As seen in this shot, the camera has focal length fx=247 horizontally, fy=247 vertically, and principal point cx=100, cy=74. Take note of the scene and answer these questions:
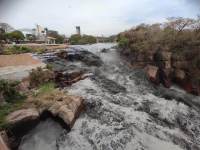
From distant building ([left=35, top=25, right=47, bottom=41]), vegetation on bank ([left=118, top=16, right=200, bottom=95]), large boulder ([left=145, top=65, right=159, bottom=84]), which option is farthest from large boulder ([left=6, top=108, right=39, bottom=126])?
distant building ([left=35, top=25, right=47, bottom=41])

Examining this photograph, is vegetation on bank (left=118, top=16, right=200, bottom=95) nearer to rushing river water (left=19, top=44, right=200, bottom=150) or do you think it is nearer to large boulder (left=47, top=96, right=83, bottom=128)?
rushing river water (left=19, top=44, right=200, bottom=150)

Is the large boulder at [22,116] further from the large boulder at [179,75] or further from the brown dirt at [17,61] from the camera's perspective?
the large boulder at [179,75]

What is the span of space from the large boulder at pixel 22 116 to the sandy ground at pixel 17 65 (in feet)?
12.3

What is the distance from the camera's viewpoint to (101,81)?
42.3 feet

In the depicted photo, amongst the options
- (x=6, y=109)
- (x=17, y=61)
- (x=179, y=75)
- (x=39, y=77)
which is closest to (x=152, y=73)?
(x=179, y=75)

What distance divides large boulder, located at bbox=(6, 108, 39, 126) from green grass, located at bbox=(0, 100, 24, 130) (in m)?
0.14

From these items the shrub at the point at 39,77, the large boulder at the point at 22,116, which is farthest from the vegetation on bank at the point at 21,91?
the large boulder at the point at 22,116

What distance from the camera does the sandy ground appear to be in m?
11.8

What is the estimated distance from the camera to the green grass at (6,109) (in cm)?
725

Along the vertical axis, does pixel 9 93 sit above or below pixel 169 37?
below

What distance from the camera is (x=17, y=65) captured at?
47.1ft

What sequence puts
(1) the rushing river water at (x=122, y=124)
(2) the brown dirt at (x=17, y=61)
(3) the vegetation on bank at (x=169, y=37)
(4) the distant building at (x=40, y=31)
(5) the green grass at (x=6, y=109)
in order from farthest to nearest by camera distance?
1. (4) the distant building at (x=40, y=31)
2. (3) the vegetation on bank at (x=169, y=37)
3. (2) the brown dirt at (x=17, y=61)
4. (1) the rushing river water at (x=122, y=124)
5. (5) the green grass at (x=6, y=109)

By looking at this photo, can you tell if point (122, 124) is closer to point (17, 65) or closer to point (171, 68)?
point (17, 65)

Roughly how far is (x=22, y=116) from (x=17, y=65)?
7403mm
